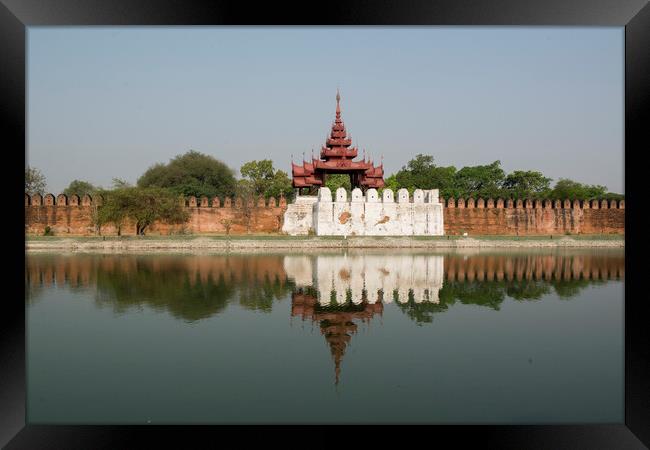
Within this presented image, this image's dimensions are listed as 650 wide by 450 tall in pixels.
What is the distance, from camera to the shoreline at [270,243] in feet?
69.9

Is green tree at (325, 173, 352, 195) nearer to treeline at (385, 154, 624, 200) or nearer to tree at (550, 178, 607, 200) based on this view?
treeline at (385, 154, 624, 200)

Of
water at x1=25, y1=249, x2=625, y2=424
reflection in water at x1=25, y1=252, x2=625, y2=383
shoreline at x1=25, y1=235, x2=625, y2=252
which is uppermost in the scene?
shoreline at x1=25, y1=235, x2=625, y2=252

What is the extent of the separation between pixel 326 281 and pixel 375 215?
14.9 metres

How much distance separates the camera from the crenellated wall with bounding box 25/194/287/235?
2745 centimetres

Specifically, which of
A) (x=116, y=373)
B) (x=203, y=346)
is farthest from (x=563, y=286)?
(x=116, y=373)

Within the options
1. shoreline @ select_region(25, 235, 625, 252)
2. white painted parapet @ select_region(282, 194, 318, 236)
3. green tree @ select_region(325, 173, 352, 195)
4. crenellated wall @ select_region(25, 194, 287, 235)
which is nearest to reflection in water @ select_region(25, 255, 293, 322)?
shoreline @ select_region(25, 235, 625, 252)

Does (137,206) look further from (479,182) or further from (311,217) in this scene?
(479,182)

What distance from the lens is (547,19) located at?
128 inches

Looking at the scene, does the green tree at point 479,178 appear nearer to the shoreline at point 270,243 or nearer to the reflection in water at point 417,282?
the shoreline at point 270,243

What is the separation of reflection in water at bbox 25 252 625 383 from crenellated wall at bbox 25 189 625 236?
29.6 ft

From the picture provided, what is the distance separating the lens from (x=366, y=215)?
86.4 feet

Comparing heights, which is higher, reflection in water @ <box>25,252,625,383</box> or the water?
reflection in water @ <box>25,252,625,383</box>

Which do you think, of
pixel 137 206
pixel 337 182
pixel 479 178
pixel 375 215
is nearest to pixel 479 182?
pixel 479 178
